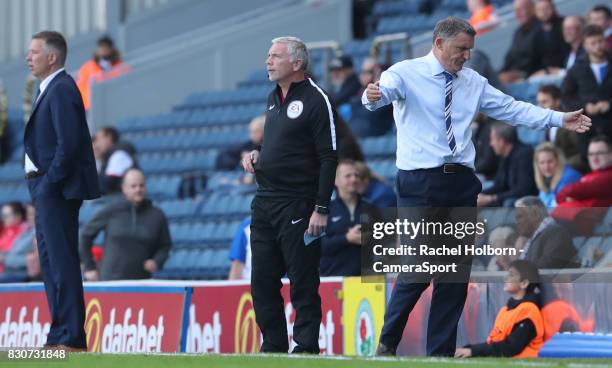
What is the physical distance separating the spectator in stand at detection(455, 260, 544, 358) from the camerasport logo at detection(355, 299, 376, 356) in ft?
3.15

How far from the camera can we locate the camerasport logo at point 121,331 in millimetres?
11578

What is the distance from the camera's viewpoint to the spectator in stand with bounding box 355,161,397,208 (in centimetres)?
1217

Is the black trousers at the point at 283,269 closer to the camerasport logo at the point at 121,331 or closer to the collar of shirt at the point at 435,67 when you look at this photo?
the collar of shirt at the point at 435,67

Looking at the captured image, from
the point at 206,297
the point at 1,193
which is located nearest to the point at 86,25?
the point at 1,193

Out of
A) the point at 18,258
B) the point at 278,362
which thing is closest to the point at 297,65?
the point at 278,362

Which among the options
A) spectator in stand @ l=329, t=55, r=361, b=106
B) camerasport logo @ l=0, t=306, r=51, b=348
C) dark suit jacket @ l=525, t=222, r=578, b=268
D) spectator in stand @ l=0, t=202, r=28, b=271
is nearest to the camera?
dark suit jacket @ l=525, t=222, r=578, b=268

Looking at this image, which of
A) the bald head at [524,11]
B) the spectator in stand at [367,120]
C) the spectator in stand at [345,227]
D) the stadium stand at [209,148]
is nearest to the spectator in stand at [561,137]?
the stadium stand at [209,148]

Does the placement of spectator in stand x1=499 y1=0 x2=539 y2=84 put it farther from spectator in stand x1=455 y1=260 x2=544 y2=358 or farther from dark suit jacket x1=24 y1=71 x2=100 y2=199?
dark suit jacket x1=24 y1=71 x2=100 y2=199

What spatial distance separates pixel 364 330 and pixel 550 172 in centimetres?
244

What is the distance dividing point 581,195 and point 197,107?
975 cm

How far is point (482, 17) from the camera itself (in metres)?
17.3

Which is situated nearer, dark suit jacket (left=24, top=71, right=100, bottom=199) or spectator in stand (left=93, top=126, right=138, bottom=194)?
dark suit jacket (left=24, top=71, right=100, bottom=199)

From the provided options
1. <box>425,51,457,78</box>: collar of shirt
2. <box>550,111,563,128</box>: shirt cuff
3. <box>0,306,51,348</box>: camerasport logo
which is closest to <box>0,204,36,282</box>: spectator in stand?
<box>0,306,51,348</box>: camerasport logo

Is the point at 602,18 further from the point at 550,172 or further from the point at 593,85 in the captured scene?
the point at 550,172
